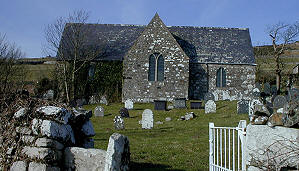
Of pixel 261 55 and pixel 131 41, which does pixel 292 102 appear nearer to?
pixel 131 41

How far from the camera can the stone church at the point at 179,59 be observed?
26.0 meters

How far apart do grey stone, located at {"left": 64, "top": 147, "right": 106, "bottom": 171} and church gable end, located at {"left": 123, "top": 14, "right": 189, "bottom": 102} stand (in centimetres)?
2083

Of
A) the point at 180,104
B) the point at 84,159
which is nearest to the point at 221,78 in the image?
the point at 180,104

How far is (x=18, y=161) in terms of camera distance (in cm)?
498

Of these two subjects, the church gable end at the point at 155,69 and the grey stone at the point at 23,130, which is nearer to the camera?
the grey stone at the point at 23,130

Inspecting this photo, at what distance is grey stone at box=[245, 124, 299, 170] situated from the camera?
11.2 feet

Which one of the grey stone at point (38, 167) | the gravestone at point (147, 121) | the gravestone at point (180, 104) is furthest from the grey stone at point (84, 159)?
the gravestone at point (180, 104)

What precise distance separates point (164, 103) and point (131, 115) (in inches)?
113

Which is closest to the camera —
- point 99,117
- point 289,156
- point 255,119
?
point 289,156

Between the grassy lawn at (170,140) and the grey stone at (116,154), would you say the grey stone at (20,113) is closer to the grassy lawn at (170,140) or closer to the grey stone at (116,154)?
the grey stone at (116,154)

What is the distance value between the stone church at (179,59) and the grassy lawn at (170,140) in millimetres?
6571

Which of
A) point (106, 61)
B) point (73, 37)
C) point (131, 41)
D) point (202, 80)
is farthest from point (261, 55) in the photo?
point (73, 37)

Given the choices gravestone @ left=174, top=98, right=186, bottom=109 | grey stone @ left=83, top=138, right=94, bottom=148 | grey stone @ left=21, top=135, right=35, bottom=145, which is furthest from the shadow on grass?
gravestone @ left=174, top=98, right=186, bottom=109

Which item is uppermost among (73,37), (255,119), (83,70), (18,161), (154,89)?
(73,37)
